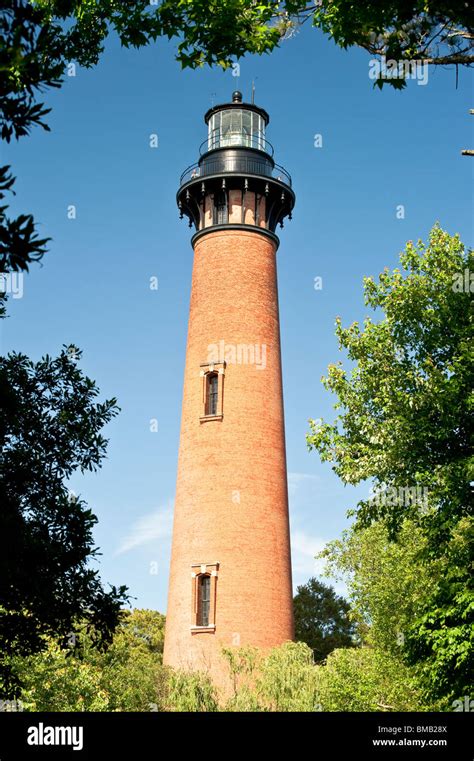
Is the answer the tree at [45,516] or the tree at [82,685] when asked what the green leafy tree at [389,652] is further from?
the tree at [45,516]

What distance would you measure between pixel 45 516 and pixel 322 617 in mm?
43677

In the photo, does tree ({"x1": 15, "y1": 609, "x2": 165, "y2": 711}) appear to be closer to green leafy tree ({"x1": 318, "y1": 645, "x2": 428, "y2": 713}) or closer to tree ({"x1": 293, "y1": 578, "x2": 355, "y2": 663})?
green leafy tree ({"x1": 318, "y1": 645, "x2": 428, "y2": 713})

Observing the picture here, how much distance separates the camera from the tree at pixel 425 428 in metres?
16.6

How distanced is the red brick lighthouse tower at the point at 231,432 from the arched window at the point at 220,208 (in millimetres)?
42

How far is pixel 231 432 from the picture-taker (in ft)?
98.3

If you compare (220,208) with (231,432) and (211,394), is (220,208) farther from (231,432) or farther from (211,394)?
(231,432)

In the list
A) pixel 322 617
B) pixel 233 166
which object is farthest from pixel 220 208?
pixel 322 617

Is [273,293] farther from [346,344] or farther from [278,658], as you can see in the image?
[278,658]

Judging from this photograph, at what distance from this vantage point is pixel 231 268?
32.2 m

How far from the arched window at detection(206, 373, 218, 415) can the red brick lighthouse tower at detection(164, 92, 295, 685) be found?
4cm

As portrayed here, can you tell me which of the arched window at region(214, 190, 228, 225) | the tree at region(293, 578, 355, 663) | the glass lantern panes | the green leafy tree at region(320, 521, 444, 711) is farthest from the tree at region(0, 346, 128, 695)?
the tree at region(293, 578, 355, 663)

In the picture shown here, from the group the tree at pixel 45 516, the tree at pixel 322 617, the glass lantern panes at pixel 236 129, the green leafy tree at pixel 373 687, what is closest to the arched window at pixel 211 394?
the green leafy tree at pixel 373 687
